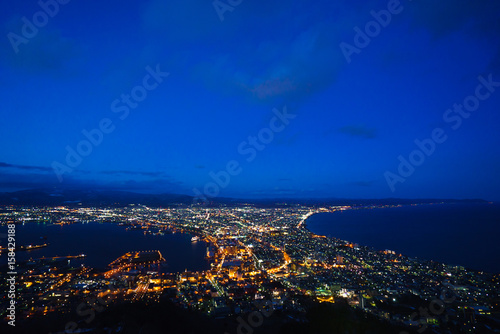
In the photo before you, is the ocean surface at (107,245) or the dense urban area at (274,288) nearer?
Result: the dense urban area at (274,288)

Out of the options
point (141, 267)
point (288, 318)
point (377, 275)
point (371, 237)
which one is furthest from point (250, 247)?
point (371, 237)

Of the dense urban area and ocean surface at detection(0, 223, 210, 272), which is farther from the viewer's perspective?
ocean surface at detection(0, 223, 210, 272)

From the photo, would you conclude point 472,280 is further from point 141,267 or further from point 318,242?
point 141,267

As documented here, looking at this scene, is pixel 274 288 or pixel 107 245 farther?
pixel 107 245
